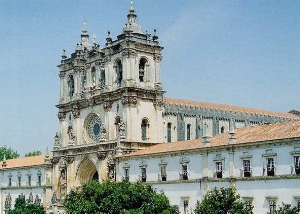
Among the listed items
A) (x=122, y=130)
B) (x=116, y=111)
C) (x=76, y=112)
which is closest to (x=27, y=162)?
(x=76, y=112)

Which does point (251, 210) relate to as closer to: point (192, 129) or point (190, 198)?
point (190, 198)

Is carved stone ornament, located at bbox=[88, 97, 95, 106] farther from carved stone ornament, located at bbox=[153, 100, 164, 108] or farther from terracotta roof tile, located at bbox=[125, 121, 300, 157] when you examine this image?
terracotta roof tile, located at bbox=[125, 121, 300, 157]

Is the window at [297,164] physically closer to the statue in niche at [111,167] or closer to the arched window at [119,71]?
the statue in niche at [111,167]

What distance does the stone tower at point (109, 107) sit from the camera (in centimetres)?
6094

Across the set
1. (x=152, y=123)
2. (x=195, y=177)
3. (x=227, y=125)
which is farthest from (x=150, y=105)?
(x=195, y=177)

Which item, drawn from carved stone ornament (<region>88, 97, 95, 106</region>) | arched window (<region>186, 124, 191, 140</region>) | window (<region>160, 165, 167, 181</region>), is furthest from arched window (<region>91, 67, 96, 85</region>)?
window (<region>160, 165, 167, 181</region>)

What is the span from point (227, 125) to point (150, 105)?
12.2 m

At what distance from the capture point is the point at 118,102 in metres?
62.3

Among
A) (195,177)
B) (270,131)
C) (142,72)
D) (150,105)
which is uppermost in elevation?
(142,72)

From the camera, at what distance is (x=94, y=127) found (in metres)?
66.4

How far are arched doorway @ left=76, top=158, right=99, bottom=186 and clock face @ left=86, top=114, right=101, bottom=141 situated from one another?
3.08 metres

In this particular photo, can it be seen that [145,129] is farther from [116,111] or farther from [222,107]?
[222,107]

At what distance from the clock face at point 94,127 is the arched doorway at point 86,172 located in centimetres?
308

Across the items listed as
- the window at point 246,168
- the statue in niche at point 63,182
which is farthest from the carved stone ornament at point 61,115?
the window at point 246,168
